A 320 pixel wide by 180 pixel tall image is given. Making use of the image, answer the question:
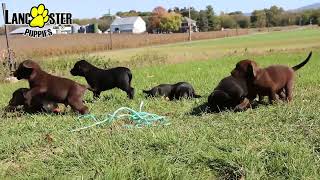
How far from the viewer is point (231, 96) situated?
7090mm

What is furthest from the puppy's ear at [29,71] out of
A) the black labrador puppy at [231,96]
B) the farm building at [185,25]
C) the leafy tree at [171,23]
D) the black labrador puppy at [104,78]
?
the leafy tree at [171,23]

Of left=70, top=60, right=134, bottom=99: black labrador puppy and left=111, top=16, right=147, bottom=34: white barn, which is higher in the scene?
left=111, top=16, right=147, bottom=34: white barn

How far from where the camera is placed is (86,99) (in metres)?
9.34

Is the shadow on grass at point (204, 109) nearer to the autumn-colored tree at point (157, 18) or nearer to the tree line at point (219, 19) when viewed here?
the tree line at point (219, 19)

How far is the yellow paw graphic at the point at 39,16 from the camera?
811 inches

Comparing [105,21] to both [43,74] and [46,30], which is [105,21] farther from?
[43,74]

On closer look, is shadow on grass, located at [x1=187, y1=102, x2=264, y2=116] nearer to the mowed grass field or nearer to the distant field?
the mowed grass field

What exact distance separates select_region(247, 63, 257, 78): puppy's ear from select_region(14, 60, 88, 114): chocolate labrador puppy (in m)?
2.61

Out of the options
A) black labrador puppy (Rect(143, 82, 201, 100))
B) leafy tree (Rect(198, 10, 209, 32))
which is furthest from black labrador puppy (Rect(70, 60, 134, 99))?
leafy tree (Rect(198, 10, 209, 32))

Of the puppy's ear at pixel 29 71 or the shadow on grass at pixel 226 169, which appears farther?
the puppy's ear at pixel 29 71

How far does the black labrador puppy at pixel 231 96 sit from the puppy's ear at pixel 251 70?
0.13m

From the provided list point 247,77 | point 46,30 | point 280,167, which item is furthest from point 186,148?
point 46,30

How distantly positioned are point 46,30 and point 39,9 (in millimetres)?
3217

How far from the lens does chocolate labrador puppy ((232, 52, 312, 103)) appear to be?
7.10 metres
